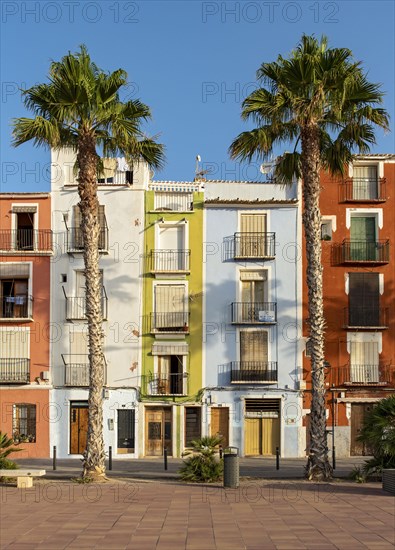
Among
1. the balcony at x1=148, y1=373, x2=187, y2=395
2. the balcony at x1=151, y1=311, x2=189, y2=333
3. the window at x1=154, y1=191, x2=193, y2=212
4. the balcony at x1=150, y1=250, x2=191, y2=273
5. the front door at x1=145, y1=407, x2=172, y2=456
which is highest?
the window at x1=154, y1=191, x2=193, y2=212

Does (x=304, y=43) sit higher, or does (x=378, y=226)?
(x=304, y=43)

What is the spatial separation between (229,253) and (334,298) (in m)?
5.12

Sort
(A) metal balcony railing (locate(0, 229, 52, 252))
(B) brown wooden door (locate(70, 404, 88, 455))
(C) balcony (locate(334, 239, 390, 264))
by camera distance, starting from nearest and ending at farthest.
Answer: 1. (B) brown wooden door (locate(70, 404, 88, 455))
2. (C) balcony (locate(334, 239, 390, 264))
3. (A) metal balcony railing (locate(0, 229, 52, 252))

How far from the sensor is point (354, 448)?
1518 inches

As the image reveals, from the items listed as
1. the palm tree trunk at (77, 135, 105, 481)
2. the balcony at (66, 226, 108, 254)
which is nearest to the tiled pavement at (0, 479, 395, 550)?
the palm tree trunk at (77, 135, 105, 481)

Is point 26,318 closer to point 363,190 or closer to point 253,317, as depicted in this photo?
point 253,317

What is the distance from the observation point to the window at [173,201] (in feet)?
130

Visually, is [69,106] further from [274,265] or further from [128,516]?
[274,265]

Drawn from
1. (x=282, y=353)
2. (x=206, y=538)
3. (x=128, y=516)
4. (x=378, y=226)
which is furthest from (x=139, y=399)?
(x=206, y=538)

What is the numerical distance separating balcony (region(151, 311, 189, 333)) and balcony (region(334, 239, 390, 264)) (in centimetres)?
750

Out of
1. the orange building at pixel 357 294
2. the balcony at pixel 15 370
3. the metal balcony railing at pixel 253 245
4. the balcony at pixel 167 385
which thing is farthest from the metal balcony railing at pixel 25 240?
the orange building at pixel 357 294

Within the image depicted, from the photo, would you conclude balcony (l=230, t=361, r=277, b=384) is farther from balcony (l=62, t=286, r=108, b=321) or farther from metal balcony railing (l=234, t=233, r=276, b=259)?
balcony (l=62, t=286, r=108, b=321)

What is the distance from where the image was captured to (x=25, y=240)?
39.5 m

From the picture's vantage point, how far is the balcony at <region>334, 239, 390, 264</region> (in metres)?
38.9
